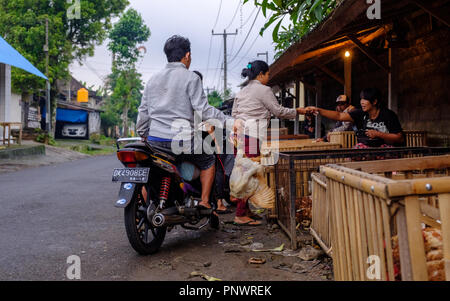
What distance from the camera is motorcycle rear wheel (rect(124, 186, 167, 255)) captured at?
353 cm

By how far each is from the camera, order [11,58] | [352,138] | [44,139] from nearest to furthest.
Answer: [352,138] → [11,58] → [44,139]

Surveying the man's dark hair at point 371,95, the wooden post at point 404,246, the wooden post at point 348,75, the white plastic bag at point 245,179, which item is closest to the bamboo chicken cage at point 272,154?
the white plastic bag at point 245,179

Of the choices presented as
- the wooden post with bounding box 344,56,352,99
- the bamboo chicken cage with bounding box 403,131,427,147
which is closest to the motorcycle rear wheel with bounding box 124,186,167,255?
the bamboo chicken cage with bounding box 403,131,427,147

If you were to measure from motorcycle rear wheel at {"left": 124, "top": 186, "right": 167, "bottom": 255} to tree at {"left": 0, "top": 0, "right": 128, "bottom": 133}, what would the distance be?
23.8 meters

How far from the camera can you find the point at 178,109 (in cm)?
397

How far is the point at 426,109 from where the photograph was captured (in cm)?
730

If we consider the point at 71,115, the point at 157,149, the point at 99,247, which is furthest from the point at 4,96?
the point at 71,115

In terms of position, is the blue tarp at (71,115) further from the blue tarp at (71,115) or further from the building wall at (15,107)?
the building wall at (15,107)

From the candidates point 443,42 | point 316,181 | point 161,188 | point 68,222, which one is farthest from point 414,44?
point 68,222

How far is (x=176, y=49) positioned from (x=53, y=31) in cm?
2728

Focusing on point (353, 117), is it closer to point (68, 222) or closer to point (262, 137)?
point (262, 137)

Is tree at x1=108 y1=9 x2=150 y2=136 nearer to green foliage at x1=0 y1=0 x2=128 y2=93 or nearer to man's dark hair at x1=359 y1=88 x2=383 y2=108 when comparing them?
green foliage at x1=0 y1=0 x2=128 y2=93

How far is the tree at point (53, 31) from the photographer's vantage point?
26203 millimetres

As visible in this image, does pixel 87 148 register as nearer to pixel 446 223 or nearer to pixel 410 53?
pixel 410 53
